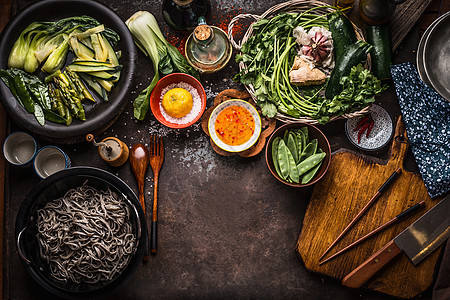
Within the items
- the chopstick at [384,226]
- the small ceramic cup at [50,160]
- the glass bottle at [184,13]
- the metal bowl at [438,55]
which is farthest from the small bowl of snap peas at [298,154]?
the small ceramic cup at [50,160]

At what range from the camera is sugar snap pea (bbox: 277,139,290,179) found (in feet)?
8.39

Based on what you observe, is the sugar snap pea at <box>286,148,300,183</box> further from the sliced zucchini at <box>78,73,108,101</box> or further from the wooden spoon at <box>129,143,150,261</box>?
the sliced zucchini at <box>78,73,108,101</box>

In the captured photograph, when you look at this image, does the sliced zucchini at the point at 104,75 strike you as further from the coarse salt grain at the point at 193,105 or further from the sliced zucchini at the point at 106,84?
the coarse salt grain at the point at 193,105

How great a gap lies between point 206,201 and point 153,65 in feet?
3.54

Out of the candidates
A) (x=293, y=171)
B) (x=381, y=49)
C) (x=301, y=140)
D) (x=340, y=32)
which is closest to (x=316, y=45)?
(x=340, y=32)

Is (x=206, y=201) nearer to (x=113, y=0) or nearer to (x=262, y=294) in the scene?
(x=262, y=294)

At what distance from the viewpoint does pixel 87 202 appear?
248 centimetres

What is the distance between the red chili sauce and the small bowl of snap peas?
19 cm

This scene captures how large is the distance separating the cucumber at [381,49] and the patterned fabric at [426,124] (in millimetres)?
66

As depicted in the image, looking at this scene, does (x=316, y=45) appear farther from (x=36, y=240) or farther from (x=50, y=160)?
(x=36, y=240)

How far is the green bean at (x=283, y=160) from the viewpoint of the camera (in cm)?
256

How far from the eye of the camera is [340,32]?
102 inches

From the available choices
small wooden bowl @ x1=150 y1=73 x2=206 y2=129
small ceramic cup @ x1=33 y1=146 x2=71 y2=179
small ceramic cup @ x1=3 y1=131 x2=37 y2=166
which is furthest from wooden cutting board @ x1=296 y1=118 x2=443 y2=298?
small ceramic cup @ x1=3 y1=131 x2=37 y2=166

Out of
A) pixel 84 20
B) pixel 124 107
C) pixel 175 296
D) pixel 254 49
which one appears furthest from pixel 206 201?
pixel 84 20
